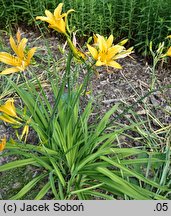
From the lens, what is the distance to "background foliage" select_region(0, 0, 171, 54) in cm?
280

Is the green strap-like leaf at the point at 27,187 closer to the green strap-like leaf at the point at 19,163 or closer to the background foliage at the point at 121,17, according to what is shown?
the green strap-like leaf at the point at 19,163

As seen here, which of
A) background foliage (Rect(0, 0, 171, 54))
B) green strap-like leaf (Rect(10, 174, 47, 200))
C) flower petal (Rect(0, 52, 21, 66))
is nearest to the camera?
flower petal (Rect(0, 52, 21, 66))

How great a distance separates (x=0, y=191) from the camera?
211 centimetres

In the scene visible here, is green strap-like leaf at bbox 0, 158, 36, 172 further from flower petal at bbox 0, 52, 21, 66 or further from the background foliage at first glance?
the background foliage

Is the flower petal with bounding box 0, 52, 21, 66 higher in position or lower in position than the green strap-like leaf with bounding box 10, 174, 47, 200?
higher

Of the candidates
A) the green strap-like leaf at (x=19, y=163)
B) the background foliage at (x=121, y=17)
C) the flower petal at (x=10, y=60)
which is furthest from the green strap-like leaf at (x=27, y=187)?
the background foliage at (x=121, y=17)

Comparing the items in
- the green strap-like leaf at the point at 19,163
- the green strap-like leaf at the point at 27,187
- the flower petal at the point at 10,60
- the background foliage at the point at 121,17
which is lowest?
the green strap-like leaf at the point at 27,187

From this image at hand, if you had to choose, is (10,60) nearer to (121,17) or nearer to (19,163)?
(19,163)

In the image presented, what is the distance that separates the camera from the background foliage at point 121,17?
2.80 m

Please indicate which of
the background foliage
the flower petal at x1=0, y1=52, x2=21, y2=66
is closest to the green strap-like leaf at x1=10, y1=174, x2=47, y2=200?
the flower petal at x1=0, y1=52, x2=21, y2=66

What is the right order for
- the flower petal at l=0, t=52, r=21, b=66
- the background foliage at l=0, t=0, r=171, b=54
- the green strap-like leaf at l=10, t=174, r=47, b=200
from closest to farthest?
the flower petal at l=0, t=52, r=21, b=66 → the green strap-like leaf at l=10, t=174, r=47, b=200 → the background foliage at l=0, t=0, r=171, b=54

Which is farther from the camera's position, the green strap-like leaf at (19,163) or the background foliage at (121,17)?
the background foliage at (121,17)
